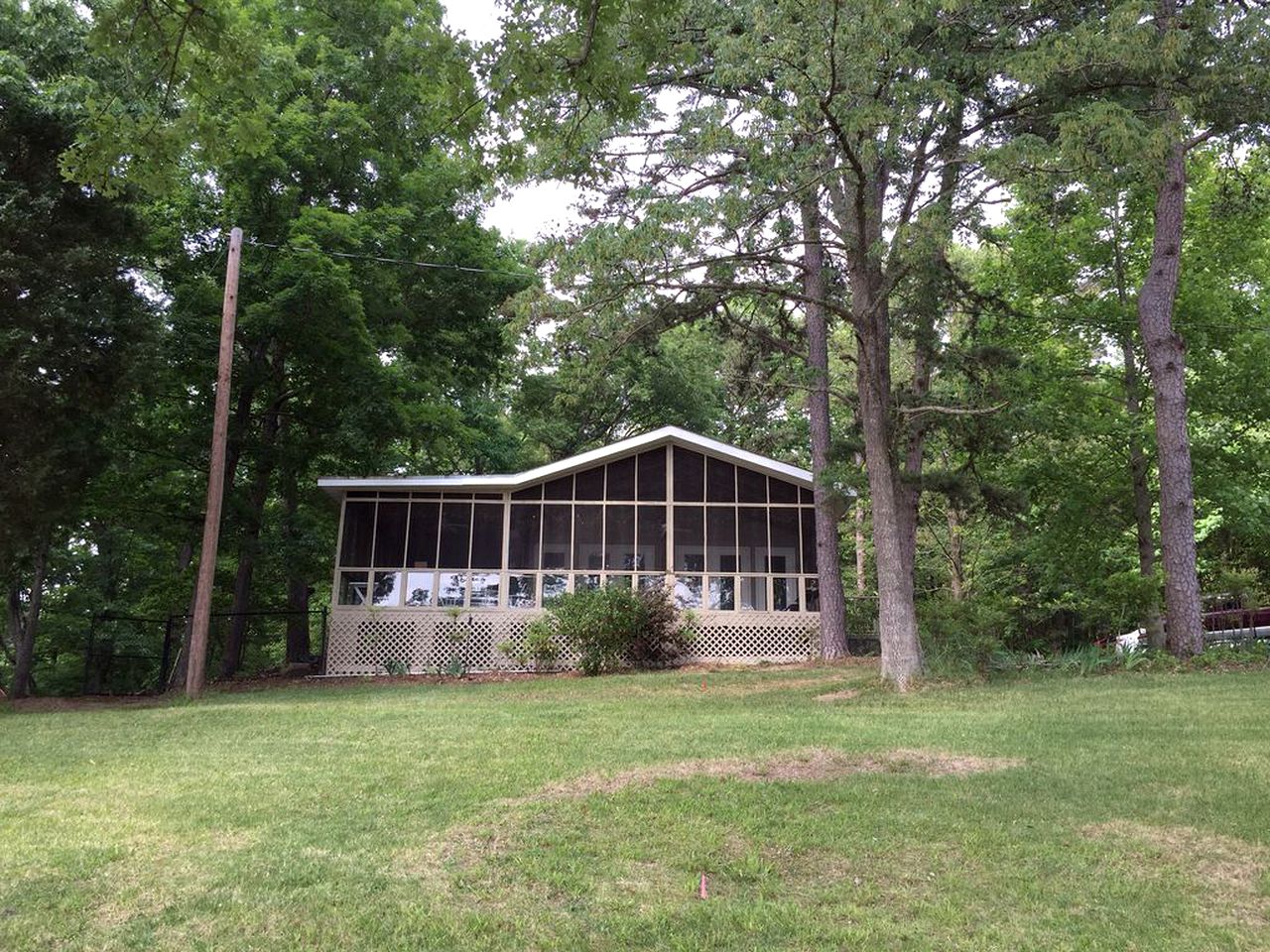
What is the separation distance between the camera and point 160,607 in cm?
1908

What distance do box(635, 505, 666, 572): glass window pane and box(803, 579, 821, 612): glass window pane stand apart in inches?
108

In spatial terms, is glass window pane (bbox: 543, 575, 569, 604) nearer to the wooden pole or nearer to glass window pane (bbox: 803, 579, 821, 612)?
glass window pane (bbox: 803, 579, 821, 612)

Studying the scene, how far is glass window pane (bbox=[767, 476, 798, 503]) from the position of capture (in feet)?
54.1

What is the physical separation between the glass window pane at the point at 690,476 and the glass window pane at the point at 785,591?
2.18 meters

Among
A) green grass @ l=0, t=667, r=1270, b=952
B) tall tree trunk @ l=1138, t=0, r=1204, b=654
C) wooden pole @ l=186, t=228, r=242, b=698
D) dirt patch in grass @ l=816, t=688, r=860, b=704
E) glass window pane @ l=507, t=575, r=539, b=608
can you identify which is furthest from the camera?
glass window pane @ l=507, t=575, r=539, b=608

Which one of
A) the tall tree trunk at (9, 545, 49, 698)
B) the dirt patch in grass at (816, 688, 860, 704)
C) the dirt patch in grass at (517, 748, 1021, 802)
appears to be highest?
the tall tree trunk at (9, 545, 49, 698)

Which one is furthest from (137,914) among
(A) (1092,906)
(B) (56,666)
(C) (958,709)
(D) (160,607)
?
(B) (56,666)

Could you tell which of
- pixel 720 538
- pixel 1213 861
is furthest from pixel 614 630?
pixel 1213 861

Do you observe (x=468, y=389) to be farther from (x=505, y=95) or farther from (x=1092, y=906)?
(x=1092, y=906)

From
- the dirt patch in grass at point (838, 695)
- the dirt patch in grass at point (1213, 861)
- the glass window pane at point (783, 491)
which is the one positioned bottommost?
the dirt patch in grass at point (1213, 861)

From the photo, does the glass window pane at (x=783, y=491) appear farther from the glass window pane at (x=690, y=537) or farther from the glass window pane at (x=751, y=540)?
the glass window pane at (x=690, y=537)

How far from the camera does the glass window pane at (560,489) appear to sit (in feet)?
53.8

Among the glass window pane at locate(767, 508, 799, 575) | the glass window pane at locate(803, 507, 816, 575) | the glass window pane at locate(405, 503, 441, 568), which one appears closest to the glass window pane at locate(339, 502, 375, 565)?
the glass window pane at locate(405, 503, 441, 568)

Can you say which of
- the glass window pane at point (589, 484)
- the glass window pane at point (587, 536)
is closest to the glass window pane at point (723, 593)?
the glass window pane at point (587, 536)
